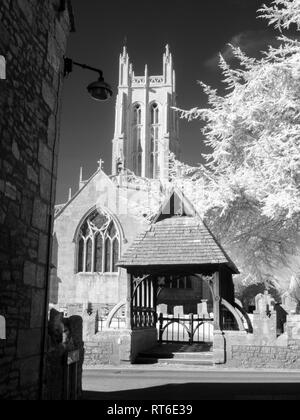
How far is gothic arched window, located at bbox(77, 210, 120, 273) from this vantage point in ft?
108

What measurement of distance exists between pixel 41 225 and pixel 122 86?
72.3 m

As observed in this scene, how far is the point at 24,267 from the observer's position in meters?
6.27

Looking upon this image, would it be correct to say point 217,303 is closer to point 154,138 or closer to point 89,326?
point 89,326

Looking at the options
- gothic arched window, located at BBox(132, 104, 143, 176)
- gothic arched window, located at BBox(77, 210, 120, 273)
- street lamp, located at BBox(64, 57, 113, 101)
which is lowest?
street lamp, located at BBox(64, 57, 113, 101)

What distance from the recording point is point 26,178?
21.0 feet

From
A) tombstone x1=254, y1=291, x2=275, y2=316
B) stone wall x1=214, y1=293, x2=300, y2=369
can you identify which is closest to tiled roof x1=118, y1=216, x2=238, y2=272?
tombstone x1=254, y1=291, x2=275, y2=316

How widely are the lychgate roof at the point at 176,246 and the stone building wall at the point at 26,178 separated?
6.72 metres

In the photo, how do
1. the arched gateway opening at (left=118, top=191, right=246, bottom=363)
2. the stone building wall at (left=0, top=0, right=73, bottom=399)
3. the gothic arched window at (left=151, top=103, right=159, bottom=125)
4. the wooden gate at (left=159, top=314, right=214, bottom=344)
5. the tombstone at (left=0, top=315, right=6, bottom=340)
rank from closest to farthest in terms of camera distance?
the tombstone at (left=0, top=315, right=6, bottom=340)
the stone building wall at (left=0, top=0, right=73, bottom=399)
the arched gateway opening at (left=118, top=191, right=246, bottom=363)
the wooden gate at (left=159, top=314, right=214, bottom=344)
the gothic arched window at (left=151, top=103, right=159, bottom=125)

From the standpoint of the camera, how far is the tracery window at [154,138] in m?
75.8

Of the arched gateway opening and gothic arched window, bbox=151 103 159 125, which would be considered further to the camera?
gothic arched window, bbox=151 103 159 125

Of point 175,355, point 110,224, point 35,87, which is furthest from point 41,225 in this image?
point 110,224

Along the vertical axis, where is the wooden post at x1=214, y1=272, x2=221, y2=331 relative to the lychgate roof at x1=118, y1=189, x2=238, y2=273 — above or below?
below

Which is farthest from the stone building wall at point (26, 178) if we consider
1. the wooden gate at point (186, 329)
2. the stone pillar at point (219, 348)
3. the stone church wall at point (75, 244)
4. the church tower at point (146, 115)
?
the church tower at point (146, 115)

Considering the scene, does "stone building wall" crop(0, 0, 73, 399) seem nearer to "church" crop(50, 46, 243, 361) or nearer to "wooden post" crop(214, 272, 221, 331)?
"church" crop(50, 46, 243, 361)
